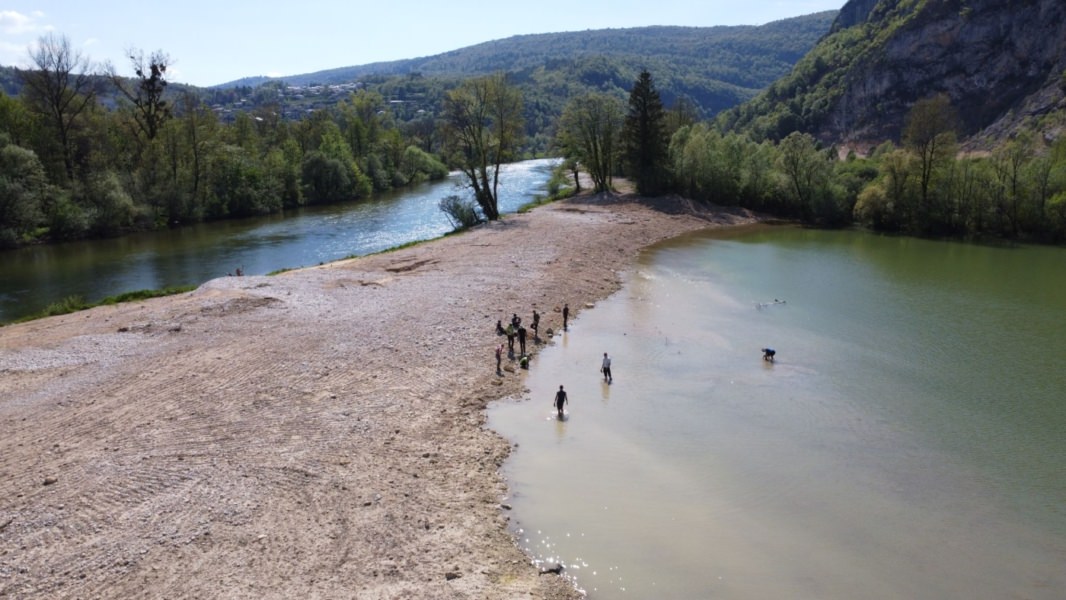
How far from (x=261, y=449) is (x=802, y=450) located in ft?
46.7

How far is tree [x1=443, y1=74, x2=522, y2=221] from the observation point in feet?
175

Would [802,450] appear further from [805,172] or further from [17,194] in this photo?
[17,194]

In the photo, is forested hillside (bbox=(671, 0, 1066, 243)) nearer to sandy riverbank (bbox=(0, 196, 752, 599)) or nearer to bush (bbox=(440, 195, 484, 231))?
bush (bbox=(440, 195, 484, 231))

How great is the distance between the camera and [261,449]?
1600 cm

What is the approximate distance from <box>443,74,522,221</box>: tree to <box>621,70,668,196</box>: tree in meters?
13.3

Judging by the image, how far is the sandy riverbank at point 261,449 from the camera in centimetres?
1197

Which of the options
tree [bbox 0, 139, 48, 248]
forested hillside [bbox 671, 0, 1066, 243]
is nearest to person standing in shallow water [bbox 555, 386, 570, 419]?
forested hillside [bbox 671, 0, 1066, 243]

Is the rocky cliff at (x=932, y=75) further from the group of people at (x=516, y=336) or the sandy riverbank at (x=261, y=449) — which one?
the sandy riverbank at (x=261, y=449)

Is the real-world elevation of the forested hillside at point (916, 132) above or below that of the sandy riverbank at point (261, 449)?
above

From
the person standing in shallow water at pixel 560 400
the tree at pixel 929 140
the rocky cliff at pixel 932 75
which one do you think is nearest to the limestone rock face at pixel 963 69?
the rocky cliff at pixel 932 75

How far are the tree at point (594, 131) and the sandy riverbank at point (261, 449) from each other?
38.8m

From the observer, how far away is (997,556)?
13.2m

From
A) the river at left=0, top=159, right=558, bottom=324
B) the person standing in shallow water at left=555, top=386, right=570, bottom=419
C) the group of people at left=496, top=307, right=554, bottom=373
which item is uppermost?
the river at left=0, top=159, right=558, bottom=324

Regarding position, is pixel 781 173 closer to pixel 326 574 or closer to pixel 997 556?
pixel 997 556
